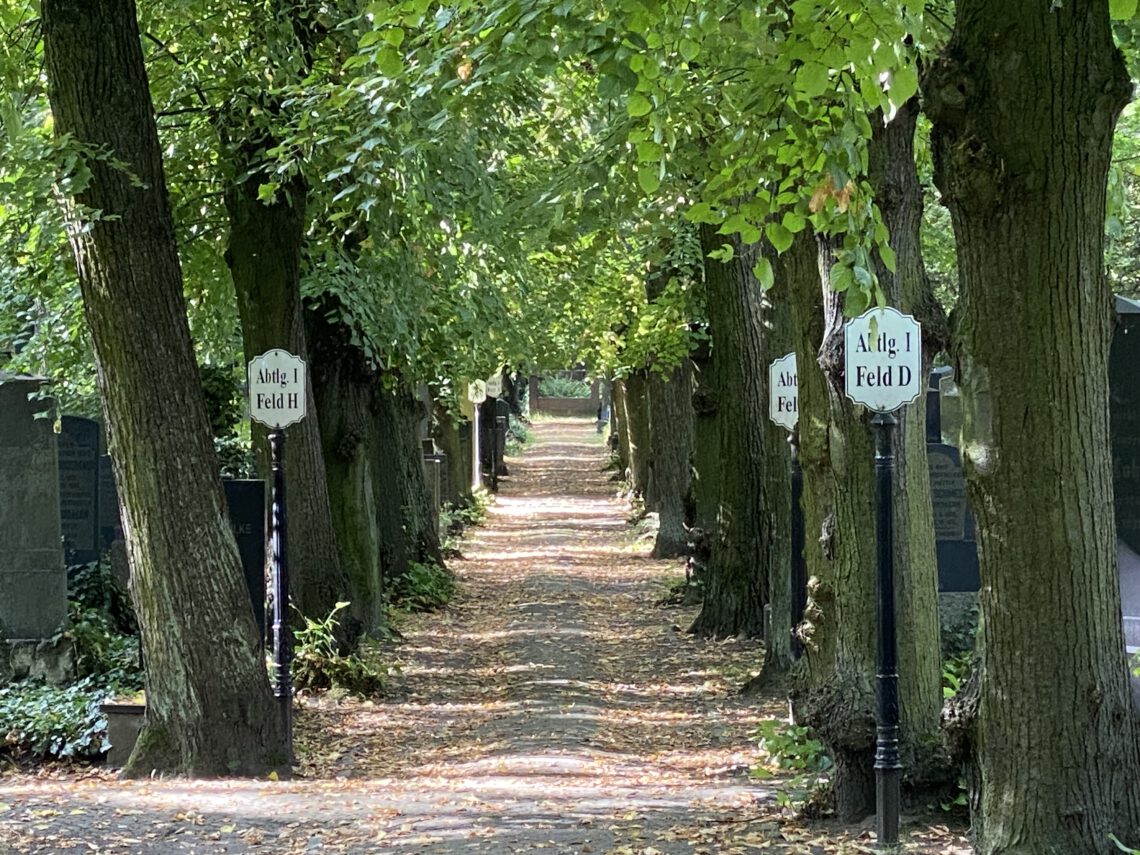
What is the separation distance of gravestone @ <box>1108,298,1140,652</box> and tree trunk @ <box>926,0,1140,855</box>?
5.09 meters

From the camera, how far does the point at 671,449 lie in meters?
27.3

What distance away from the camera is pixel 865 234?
6.65m

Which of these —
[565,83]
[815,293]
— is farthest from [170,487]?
[565,83]

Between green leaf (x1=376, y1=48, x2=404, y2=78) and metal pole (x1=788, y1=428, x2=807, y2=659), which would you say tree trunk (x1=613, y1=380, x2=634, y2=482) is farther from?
green leaf (x1=376, y1=48, x2=404, y2=78)

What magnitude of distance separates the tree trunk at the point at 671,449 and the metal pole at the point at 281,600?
1468 centimetres

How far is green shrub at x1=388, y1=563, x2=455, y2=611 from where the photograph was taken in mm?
20044

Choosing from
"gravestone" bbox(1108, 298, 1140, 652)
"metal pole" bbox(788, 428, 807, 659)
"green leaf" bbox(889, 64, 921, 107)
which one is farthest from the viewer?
"metal pole" bbox(788, 428, 807, 659)

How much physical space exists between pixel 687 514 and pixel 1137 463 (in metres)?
9.78

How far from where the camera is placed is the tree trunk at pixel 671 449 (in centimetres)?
2625

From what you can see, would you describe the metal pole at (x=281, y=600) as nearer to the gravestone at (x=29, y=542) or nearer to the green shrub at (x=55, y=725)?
the green shrub at (x=55, y=725)

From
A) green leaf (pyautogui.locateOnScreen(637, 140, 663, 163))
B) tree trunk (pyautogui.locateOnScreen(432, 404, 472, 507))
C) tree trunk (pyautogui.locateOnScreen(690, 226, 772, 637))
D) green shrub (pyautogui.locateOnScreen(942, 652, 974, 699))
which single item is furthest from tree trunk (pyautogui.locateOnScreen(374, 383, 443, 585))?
green leaf (pyautogui.locateOnScreen(637, 140, 663, 163))

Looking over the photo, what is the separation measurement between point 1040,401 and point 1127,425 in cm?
553

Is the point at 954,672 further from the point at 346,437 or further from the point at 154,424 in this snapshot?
the point at 346,437

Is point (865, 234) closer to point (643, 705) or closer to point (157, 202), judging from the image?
point (157, 202)
